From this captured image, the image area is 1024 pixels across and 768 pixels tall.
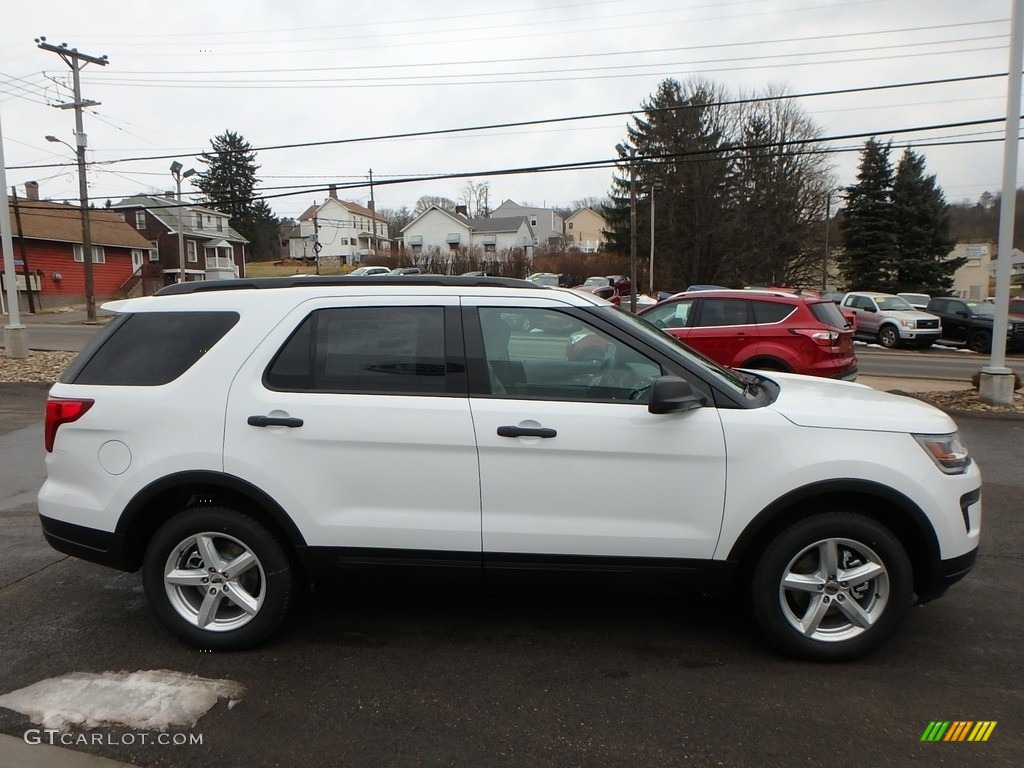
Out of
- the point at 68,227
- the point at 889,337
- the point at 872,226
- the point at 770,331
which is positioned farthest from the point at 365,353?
A: the point at 68,227

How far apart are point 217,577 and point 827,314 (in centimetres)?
918

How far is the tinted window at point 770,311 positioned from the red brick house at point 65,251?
41.1 meters

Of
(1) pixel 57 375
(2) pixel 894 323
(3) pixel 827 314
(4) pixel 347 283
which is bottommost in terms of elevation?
(1) pixel 57 375

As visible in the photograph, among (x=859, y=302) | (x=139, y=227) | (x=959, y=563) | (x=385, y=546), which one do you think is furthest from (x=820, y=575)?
(x=139, y=227)

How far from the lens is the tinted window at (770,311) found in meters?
10.2

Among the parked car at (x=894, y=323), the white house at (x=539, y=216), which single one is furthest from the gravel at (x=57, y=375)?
the white house at (x=539, y=216)

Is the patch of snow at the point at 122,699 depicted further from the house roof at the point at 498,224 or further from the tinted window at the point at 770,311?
the house roof at the point at 498,224

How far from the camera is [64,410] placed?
143 inches

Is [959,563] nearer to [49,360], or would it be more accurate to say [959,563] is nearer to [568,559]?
[568,559]

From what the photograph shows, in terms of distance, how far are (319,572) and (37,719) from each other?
4.13 ft

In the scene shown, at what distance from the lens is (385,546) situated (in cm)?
346

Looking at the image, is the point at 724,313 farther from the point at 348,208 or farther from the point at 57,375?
the point at 348,208

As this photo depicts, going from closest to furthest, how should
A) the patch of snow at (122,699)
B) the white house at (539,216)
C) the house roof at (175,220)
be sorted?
the patch of snow at (122,699), the house roof at (175,220), the white house at (539,216)

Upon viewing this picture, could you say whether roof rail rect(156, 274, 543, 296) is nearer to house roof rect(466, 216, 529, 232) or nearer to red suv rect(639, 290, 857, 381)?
red suv rect(639, 290, 857, 381)
